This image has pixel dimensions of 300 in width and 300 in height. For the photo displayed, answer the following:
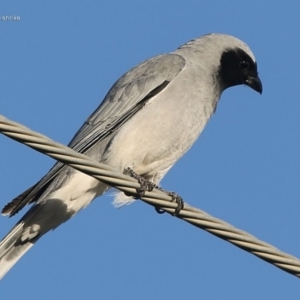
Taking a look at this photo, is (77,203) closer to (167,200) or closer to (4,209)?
(4,209)

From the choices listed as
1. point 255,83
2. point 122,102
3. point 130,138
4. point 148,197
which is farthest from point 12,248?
point 255,83

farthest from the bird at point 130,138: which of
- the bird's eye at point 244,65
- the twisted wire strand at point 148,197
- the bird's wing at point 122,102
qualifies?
the twisted wire strand at point 148,197

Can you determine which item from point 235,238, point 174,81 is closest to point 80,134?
point 174,81

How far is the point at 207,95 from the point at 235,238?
3.27 m

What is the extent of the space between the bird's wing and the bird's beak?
1.26 metres

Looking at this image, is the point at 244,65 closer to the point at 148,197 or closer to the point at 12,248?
the point at 12,248

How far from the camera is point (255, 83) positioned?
9.09 m

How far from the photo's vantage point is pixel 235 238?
15.4 ft

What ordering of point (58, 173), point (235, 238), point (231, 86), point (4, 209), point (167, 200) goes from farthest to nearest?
1. point (231, 86)
2. point (58, 173)
3. point (4, 209)
4. point (167, 200)
5. point (235, 238)

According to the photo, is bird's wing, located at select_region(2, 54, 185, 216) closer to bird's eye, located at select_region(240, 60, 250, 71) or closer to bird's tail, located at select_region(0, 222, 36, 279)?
bird's tail, located at select_region(0, 222, 36, 279)

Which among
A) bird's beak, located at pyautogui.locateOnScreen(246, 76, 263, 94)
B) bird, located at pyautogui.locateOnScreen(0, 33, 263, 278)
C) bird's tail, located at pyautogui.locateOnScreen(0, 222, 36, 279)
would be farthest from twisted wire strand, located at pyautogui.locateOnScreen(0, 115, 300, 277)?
bird's beak, located at pyautogui.locateOnScreen(246, 76, 263, 94)

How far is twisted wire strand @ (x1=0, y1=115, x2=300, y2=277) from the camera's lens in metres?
4.24

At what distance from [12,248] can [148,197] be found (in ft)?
8.90

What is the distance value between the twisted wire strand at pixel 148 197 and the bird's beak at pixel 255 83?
4.26 m
